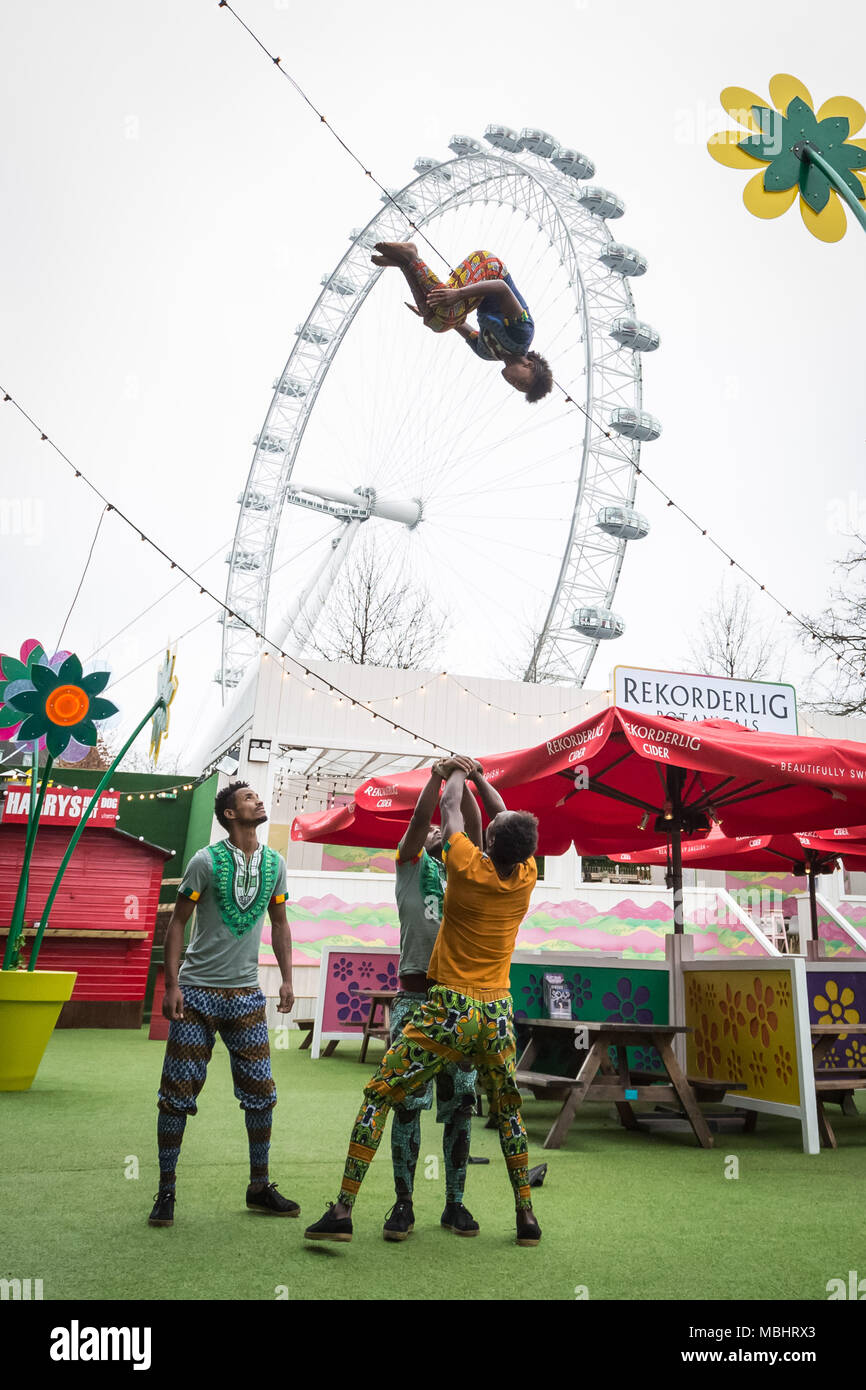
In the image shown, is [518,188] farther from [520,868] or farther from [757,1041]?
[520,868]

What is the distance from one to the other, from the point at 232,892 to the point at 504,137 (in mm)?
16332

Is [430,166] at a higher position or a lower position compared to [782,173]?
higher

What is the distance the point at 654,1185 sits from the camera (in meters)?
4.09

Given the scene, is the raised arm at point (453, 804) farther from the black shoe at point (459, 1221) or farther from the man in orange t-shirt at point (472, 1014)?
the black shoe at point (459, 1221)

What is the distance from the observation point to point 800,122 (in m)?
3.59

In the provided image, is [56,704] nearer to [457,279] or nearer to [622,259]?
[457,279]

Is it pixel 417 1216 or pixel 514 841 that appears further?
pixel 417 1216

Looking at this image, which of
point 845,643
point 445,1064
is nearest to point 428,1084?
point 445,1064

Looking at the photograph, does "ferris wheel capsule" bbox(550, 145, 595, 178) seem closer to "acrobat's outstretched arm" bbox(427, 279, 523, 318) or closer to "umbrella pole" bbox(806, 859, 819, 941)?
"umbrella pole" bbox(806, 859, 819, 941)

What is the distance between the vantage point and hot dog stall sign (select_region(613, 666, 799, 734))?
897 centimetres

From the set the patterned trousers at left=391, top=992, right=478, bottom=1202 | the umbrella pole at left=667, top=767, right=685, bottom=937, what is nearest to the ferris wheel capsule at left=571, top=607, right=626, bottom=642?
the umbrella pole at left=667, top=767, right=685, bottom=937

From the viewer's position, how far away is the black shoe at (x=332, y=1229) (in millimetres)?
2854

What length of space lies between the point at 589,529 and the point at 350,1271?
1693 cm

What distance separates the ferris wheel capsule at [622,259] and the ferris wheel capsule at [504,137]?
2592 millimetres
